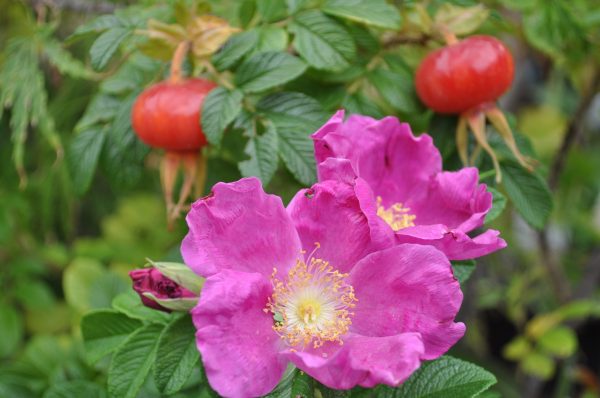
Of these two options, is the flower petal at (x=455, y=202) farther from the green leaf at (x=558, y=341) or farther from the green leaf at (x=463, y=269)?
the green leaf at (x=558, y=341)

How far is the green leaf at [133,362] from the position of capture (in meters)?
0.66

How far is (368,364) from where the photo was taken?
54 cm

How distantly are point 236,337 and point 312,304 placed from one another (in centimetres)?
11

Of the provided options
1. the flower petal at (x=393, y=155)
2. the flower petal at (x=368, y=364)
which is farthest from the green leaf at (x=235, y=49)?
the flower petal at (x=368, y=364)

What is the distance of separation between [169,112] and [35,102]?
464 millimetres

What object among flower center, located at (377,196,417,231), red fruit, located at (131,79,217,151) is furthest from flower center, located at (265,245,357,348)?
red fruit, located at (131,79,217,151)

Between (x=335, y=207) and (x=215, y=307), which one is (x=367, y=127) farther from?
(x=215, y=307)

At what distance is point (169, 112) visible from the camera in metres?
0.76

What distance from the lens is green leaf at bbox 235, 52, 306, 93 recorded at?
764 millimetres

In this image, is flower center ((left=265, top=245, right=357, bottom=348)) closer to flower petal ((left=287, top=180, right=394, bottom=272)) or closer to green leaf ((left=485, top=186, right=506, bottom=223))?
flower petal ((left=287, top=180, right=394, bottom=272))

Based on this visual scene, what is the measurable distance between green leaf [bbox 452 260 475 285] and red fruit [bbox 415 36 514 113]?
214 mm

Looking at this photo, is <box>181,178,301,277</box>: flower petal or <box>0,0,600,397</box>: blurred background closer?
<box>181,178,301,277</box>: flower petal

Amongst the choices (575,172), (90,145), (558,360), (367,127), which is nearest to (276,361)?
(367,127)

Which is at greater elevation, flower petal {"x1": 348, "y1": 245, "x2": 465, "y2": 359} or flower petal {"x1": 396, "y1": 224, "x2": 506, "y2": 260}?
flower petal {"x1": 396, "y1": 224, "x2": 506, "y2": 260}
